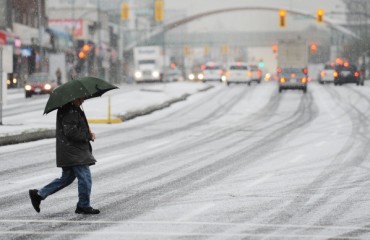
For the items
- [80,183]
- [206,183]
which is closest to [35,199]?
[80,183]

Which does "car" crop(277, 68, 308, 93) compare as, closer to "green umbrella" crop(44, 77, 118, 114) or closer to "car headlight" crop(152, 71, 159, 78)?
"car headlight" crop(152, 71, 159, 78)

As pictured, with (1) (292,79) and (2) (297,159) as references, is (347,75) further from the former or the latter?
(2) (297,159)

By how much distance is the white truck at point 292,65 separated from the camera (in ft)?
214

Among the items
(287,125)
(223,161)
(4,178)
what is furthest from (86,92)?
(287,125)

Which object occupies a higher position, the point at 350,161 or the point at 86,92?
the point at 86,92

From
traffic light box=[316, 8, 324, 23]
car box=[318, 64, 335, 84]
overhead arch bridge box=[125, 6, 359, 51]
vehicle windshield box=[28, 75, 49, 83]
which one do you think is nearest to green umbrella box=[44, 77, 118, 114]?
vehicle windshield box=[28, 75, 49, 83]

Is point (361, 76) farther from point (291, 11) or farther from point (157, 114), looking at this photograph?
point (291, 11)

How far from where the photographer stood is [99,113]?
40938 mm

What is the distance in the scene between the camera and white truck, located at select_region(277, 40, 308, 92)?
214ft

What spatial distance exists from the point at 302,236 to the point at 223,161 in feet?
34.1

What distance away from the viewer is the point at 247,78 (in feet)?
258

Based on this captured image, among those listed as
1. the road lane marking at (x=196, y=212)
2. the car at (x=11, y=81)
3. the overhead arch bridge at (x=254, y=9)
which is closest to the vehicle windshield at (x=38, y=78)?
the car at (x=11, y=81)

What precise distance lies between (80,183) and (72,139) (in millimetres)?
539

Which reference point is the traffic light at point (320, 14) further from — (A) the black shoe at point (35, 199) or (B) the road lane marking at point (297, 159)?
(A) the black shoe at point (35, 199)
